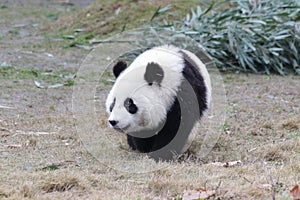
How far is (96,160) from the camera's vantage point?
4984mm

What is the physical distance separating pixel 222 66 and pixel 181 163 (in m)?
5.04

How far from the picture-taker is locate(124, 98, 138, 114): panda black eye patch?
477 cm

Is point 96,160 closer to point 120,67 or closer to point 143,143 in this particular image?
point 143,143

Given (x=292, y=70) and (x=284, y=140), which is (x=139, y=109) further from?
(x=292, y=70)

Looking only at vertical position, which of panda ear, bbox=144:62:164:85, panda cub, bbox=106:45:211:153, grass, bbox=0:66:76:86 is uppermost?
panda ear, bbox=144:62:164:85

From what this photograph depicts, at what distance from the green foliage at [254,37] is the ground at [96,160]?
0.35m

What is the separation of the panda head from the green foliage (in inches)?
187

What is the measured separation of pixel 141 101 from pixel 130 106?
3.9 inches

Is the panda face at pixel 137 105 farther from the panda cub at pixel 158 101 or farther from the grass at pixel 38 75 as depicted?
the grass at pixel 38 75

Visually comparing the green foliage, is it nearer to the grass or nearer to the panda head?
the grass

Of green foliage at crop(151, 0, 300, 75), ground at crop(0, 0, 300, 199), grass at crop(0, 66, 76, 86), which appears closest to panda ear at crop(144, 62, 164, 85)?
ground at crop(0, 0, 300, 199)

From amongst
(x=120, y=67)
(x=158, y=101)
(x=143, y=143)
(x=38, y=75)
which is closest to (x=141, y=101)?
(x=158, y=101)

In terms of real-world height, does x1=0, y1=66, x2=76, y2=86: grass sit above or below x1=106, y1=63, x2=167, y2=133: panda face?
below

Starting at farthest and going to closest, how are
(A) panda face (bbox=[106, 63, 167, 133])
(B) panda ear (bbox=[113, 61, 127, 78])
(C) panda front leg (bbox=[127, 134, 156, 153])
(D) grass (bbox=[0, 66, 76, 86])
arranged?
(D) grass (bbox=[0, 66, 76, 86]), (B) panda ear (bbox=[113, 61, 127, 78]), (C) panda front leg (bbox=[127, 134, 156, 153]), (A) panda face (bbox=[106, 63, 167, 133])
